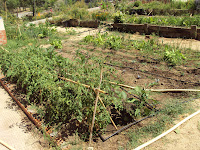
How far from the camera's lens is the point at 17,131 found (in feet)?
10.6

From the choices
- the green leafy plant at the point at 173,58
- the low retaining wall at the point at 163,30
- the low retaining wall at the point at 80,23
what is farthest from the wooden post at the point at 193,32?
the low retaining wall at the point at 80,23

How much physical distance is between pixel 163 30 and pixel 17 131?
676cm

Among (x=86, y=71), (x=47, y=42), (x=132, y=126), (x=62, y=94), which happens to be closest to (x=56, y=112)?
(x=62, y=94)

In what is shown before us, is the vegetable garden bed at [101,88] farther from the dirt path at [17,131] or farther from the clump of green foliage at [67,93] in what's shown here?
the dirt path at [17,131]

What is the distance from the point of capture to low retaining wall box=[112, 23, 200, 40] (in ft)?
22.7

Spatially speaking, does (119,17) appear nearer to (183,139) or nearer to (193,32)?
(193,32)

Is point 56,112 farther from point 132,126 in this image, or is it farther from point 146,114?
point 146,114

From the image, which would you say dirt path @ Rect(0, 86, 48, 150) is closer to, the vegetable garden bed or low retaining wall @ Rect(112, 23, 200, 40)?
the vegetable garden bed

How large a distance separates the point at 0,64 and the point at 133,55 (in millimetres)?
4022

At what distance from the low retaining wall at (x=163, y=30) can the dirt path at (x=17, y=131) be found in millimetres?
6373

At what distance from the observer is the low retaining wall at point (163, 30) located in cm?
693

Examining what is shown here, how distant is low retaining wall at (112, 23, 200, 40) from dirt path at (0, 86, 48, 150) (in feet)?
20.9

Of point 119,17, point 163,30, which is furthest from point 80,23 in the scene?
point 163,30

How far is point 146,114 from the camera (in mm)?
3219
